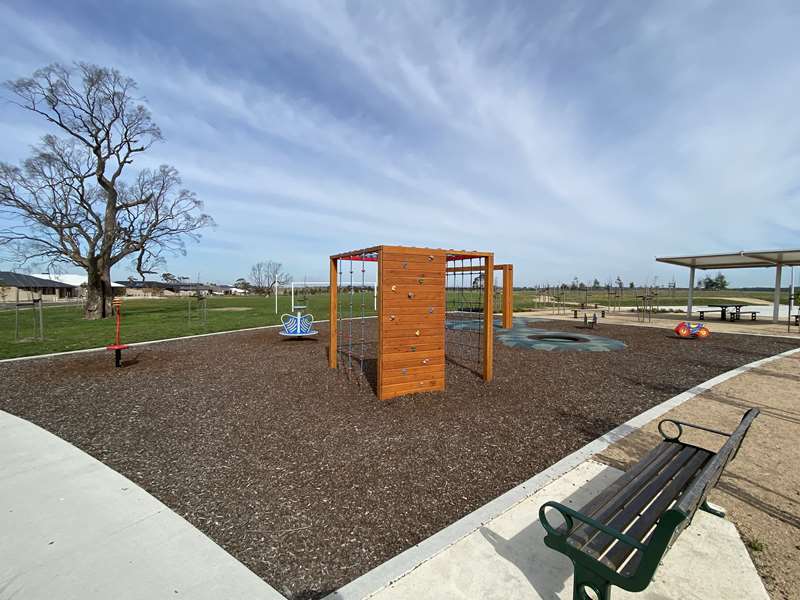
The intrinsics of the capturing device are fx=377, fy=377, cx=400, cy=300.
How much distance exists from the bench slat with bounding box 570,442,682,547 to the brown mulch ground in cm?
109

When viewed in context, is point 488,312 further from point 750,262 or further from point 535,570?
point 750,262

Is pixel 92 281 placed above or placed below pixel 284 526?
above

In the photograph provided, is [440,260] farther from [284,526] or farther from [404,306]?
[284,526]

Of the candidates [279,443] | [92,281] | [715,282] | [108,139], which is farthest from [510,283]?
[715,282]

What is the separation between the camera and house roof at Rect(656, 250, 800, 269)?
17.4 metres

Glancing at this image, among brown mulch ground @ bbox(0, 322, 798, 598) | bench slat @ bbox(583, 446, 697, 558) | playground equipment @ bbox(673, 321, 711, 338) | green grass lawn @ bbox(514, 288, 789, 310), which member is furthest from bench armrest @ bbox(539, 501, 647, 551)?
green grass lawn @ bbox(514, 288, 789, 310)

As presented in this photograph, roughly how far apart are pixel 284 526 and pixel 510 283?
7342 mm

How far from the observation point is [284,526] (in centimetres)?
293

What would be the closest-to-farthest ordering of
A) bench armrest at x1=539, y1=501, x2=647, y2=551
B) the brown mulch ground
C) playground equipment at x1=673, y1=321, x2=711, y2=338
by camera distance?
bench armrest at x1=539, y1=501, x2=647, y2=551, the brown mulch ground, playground equipment at x1=673, y1=321, x2=711, y2=338

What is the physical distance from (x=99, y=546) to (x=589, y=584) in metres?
3.16

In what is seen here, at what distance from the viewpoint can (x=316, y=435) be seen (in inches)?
185

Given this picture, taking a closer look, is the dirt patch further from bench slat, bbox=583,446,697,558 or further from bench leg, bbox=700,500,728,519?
bench slat, bbox=583,446,697,558

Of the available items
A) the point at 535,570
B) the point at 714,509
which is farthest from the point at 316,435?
the point at 714,509

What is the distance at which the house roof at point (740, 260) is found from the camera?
17.4 m
